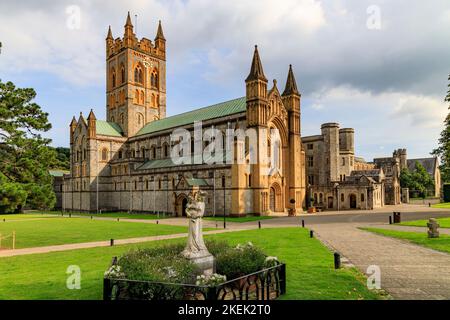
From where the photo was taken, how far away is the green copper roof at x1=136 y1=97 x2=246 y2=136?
5488cm

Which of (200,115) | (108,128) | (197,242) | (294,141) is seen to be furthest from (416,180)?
(197,242)

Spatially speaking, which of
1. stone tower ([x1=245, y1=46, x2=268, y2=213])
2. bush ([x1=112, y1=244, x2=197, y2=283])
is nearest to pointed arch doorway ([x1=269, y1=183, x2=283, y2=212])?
stone tower ([x1=245, y1=46, x2=268, y2=213])

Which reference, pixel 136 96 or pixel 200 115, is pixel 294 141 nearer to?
pixel 200 115

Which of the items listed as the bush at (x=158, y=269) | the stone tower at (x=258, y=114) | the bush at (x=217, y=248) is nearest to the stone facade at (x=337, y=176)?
the stone tower at (x=258, y=114)

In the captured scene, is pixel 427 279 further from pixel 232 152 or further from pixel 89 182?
pixel 89 182

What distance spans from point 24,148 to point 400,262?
25.1 m

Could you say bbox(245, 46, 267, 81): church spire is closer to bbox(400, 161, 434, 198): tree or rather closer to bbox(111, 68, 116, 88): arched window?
bbox(111, 68, 116, 88): arched window

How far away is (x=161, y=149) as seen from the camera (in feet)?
214

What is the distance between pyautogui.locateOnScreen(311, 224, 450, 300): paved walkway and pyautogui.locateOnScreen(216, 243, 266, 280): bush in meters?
4.66

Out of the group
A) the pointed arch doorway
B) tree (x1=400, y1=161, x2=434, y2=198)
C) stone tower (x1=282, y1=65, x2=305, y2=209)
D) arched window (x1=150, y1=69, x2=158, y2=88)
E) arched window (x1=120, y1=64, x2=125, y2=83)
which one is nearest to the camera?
the pointed arch doorway

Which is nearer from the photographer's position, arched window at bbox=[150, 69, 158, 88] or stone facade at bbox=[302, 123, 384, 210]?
stone facade at bbox=[302, 123, 384, 210]

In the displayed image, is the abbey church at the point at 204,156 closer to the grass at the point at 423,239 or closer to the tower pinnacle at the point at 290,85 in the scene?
the tower pinnacle at the point at 290,85

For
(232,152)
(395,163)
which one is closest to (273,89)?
(232,152)
